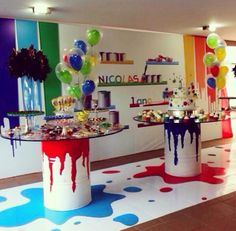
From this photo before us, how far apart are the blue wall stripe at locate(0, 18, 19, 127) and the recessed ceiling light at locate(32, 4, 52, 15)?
719 millimetres

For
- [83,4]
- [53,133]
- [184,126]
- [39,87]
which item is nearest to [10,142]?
[39,87]

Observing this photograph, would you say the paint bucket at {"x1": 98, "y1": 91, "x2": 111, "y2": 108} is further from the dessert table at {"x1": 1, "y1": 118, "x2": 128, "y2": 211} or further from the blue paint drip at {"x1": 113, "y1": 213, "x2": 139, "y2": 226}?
the blue paint drip at {"x1": 113, "y1": 213, "x2": 139, "y2": 226}

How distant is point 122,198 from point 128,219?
591mm

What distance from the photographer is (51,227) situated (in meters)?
3.03

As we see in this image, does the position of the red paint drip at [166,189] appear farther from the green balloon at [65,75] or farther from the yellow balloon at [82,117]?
the green balloon at [65,75]

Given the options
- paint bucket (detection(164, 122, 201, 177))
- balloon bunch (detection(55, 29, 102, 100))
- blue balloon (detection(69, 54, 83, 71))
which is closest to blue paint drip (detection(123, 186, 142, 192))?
paint bucket (detection(164, 122, 201, 177))

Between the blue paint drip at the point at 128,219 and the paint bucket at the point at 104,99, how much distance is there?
2739 millimetres

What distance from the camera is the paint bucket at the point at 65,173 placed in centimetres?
335

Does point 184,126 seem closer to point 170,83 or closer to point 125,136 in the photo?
point 125,136

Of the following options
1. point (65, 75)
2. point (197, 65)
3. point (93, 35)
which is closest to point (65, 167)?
point (65, 75)

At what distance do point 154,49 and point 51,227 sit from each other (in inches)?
173

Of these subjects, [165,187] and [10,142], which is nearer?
[165,187]

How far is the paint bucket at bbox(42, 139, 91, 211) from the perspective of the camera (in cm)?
335

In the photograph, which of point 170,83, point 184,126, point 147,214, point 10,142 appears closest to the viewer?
point 147,214
